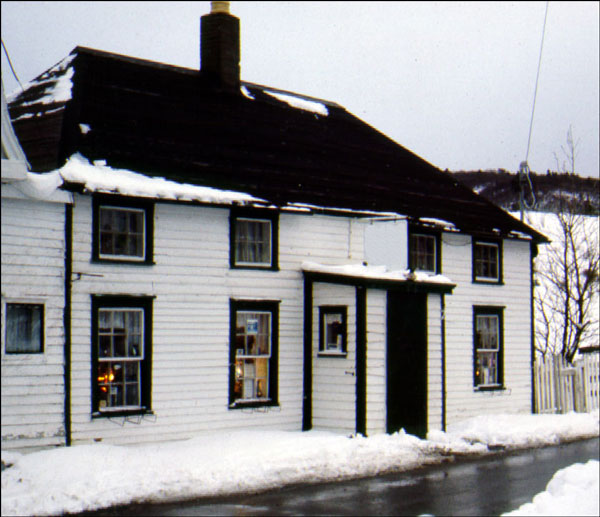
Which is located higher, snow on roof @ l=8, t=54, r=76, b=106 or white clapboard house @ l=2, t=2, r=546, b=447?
snow on roof @ l=8, t=54, r=76, b=106

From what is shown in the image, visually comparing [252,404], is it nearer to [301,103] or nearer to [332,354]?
[332,354]

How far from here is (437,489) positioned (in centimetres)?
1298

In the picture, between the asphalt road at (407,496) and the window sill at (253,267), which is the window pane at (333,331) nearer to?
the window sill at (253,267)

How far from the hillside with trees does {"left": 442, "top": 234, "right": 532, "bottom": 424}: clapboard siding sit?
6.97 meters

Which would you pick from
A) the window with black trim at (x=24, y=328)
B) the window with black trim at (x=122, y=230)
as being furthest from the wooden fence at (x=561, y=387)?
the window with black trim at (x=24, y=328)

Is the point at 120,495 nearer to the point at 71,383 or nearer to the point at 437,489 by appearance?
the point at 71,383

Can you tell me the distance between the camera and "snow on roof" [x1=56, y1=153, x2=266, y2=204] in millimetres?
15141

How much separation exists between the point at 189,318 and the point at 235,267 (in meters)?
1.45

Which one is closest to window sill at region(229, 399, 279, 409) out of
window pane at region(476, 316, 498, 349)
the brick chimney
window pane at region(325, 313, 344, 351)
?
window pane at region(325, 313, 344, 351)

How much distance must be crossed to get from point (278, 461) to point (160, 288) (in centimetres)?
399

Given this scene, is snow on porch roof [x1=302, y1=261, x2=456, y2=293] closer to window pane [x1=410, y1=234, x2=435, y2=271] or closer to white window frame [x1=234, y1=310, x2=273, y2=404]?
white window frame [x1=234, y1=310, x2=273, y2=404]

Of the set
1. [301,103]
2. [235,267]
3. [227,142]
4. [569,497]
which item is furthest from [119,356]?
[301,103]

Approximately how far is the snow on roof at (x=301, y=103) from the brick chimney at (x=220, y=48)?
152 centimetres

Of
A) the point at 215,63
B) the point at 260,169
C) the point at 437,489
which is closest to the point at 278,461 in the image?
the point at 437,489
